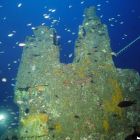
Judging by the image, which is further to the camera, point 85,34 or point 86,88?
point 85,34

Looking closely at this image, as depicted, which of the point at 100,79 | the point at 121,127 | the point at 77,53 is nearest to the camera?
the point at 121,127

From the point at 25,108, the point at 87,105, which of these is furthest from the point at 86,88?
the point at 25,108

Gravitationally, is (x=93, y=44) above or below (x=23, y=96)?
above

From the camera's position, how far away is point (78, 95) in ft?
38.6

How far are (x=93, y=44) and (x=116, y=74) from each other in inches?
70.6

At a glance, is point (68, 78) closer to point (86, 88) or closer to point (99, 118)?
point (86, 88)

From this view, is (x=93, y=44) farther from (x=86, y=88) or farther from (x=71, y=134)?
(x=71, y=134)

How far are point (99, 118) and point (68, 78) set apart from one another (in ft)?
7.07

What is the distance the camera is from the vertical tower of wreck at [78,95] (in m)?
11.3

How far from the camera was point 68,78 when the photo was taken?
12117 millimetres

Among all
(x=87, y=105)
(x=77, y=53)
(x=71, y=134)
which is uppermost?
(x=77, y=53)

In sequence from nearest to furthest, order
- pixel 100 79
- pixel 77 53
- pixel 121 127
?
pixel 121 127
pixel 100 79
pixel 77 53

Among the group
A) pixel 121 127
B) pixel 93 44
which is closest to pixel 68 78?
pixel 93 44

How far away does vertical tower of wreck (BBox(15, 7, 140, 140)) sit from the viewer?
37.1 feet
